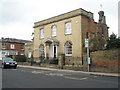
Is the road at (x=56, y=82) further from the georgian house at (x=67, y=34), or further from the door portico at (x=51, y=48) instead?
the door portico at (x=51, y=48)

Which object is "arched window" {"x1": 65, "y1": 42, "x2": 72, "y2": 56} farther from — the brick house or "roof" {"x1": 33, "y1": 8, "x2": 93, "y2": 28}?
the brick house

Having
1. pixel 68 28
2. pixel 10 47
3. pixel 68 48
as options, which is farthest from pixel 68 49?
pixel 10 47

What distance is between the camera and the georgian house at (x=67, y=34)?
26.7 m

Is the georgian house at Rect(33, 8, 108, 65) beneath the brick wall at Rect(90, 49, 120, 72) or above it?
above

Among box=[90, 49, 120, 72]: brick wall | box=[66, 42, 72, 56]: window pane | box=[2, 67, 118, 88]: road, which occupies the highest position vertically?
box=[66, 42, 72, 56]: window pane

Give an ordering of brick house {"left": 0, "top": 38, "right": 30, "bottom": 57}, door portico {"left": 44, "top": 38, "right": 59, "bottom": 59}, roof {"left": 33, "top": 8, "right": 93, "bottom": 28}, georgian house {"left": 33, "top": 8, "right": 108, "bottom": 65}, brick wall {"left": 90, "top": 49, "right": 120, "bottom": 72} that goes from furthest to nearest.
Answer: brick house {"left": 0, "top": 38, "right": 30, "bottom": 57}
door portico {"left": 44, "top": 38, "right": 59, "bottom": 59}
roof {"left": 33, "top": 8, "right": 93, "bottom": 28}
georgian house {"left": 33, "top": 8, "right": 108, "bottom": 65}
brick wall {"left": 90, "top": 49, "right": 120, "bottom": 72}

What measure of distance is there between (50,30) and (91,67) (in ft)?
46.2

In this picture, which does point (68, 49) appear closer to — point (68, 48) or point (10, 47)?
point (68, 48)

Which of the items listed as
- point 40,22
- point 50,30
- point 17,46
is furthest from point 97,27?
point 17,46

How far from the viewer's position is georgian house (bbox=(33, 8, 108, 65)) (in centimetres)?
2673

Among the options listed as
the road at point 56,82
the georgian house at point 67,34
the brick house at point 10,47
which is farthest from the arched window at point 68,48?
the brick house at point 10,47

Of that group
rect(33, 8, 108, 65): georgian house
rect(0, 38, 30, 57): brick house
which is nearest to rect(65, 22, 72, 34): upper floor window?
rect(33, 8, 108, 65): georgian house

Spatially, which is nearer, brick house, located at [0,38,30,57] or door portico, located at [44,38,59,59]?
door portico, located at [44,38,59,59]

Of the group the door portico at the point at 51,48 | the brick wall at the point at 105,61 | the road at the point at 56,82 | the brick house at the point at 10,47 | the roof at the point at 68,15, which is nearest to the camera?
the road at the point at 56,82
